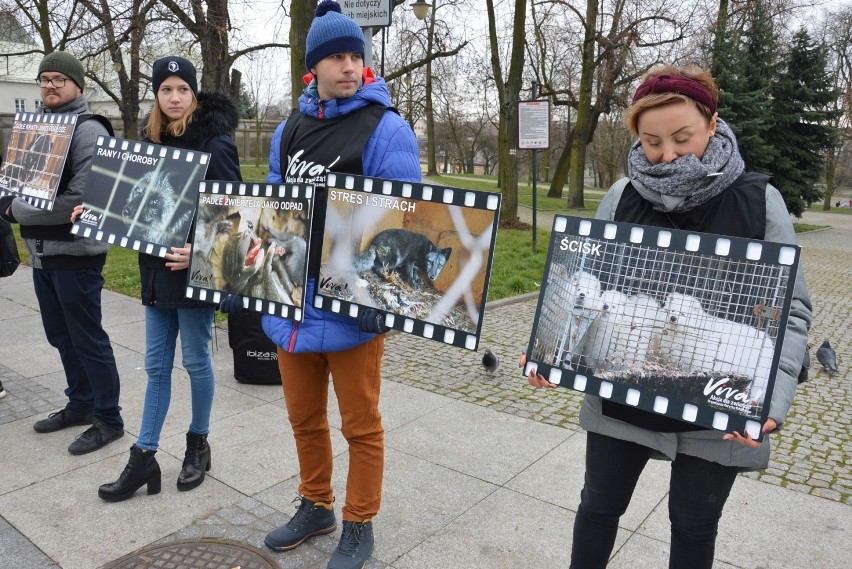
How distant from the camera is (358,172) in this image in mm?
2621

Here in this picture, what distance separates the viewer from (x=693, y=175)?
1933 millimetres

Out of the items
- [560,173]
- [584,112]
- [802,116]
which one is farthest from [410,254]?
[560,173]

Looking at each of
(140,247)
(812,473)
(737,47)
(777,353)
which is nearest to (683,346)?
(777,353)

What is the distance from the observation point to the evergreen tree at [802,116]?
20922 mm

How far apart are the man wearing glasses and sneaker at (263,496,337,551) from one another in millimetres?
1643

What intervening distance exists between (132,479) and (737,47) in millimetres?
21698

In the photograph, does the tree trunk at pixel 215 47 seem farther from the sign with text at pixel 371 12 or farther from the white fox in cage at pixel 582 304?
the white fox in cage at pixel 582 304

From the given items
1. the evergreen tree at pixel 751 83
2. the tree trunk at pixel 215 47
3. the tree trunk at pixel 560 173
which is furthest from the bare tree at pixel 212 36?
the tree trunk at pixel 560 173

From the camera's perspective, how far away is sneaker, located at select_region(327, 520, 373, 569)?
2840mm

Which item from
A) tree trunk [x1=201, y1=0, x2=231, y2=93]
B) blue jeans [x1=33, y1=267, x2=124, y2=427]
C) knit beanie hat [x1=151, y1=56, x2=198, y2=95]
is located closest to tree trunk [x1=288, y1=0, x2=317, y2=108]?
blue jeans [x1=33, y1=267, x2=124, y2=427]

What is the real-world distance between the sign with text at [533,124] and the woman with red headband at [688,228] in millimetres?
9740

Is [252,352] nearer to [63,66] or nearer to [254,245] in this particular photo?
[63,66]

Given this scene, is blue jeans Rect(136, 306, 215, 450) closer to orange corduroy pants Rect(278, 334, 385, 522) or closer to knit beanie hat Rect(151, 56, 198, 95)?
orange corduroy pants Rect(278, 334, 385, 522)

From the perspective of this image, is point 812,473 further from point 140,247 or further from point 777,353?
point 140,247
